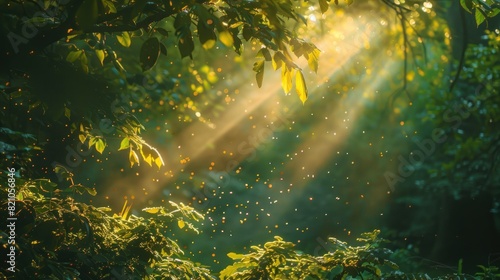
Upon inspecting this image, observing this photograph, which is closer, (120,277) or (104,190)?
(120,277)

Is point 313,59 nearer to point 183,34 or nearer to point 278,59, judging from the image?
point 278,59

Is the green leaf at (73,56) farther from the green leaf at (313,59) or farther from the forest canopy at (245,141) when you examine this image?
the green leaf at (313,59)

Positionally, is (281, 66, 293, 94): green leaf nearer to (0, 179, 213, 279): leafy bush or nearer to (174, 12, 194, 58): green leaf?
(174, 12, 194, 58): green leaf

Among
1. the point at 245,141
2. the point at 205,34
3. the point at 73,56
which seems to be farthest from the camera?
the point at 245,141

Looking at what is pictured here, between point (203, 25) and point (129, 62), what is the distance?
9.19 meters

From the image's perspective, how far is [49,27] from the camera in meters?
3.23

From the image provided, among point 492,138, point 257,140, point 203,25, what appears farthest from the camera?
point 257,140

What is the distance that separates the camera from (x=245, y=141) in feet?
56.3

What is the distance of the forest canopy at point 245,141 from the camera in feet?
9.79

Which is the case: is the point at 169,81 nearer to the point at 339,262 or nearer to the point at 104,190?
the point at 104,190

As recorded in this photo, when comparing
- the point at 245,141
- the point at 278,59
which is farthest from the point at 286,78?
the point at 245,141

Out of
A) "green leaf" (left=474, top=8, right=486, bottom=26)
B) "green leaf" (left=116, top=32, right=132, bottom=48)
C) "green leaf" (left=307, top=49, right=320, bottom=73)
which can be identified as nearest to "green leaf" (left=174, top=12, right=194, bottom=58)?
"green leaf" (left=307, top=49, right=320, bottom=73)

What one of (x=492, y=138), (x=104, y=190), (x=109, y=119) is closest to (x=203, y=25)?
(x=109, y=119)

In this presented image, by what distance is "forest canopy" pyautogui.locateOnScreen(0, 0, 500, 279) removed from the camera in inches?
117
